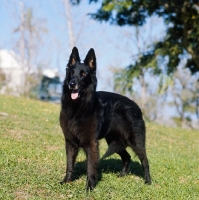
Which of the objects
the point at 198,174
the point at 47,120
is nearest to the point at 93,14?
the point at 47,120

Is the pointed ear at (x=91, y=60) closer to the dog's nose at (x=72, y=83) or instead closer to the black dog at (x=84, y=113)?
the black dog at (x=84, y=113)

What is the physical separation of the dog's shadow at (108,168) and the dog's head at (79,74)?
157 cm

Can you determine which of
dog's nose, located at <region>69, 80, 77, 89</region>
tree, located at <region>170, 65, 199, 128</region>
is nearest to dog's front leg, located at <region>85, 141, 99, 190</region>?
dog's nose, located at <region>69, 80, 77, 89</region>

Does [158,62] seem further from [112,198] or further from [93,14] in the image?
[112,198]

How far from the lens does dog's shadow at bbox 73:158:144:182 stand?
598 cm

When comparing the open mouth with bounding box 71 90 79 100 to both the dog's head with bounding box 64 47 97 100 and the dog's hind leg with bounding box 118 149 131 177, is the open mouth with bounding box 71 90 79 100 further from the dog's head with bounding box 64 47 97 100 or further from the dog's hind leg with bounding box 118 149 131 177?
the dog's hind leg with bounding box 118 149 131 177

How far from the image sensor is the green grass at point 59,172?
4848 millimetres

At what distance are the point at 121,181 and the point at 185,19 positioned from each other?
10.1 meters

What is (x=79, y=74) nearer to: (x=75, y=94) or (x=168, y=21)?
(x=75, y=94)

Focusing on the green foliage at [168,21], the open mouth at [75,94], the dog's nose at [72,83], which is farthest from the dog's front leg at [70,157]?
the green foliage at [168,21]

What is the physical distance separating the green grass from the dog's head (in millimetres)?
1401

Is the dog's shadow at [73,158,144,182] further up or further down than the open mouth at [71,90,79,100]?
further down

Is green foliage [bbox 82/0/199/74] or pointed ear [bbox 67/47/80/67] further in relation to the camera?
green foliage [bbox 82/0/199/74]

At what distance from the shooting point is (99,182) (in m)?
5.53
